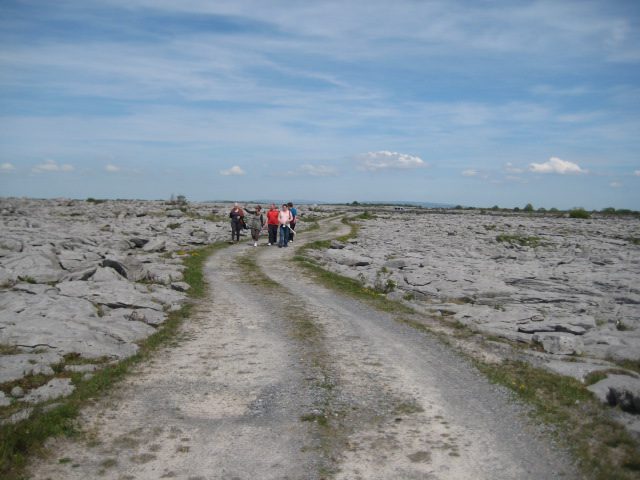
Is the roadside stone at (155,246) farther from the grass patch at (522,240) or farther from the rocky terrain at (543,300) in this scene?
the grass patch at (522,240)

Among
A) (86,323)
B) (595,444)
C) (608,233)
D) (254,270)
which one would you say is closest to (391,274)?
(254,270)

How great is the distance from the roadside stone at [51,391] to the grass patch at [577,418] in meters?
9.37

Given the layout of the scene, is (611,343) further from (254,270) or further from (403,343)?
(254,270)

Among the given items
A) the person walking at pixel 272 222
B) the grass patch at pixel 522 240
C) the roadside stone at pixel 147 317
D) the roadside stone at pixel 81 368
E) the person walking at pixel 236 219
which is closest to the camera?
the roadside stone at pixel 81 368

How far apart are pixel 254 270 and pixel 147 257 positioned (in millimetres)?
6303

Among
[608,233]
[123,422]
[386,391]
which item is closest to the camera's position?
[123,422]

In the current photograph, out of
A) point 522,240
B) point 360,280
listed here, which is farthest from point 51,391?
point 522,240

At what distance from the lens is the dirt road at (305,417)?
8062 mm

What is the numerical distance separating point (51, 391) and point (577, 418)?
10.4 metres

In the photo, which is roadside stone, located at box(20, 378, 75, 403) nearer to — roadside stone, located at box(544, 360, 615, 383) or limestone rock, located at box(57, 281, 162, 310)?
limestone rock, located at box(57, 281, 162, 310)

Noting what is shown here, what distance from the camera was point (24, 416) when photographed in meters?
9.07

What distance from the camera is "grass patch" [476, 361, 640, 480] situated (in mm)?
8039

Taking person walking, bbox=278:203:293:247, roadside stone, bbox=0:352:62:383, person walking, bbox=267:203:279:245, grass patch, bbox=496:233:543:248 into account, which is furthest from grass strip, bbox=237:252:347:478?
grass patch, bbox=496:233:543:248

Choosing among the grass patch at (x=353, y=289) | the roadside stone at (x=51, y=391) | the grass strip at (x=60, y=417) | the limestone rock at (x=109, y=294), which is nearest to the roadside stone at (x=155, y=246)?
the grass patch at (x=353, y=289)
